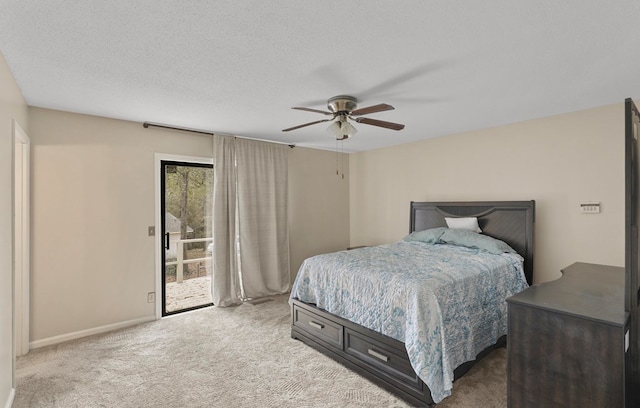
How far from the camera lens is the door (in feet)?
13.2

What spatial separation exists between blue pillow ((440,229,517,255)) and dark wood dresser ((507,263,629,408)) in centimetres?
137

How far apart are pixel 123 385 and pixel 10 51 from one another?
2.59 meters

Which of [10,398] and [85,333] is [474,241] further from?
[85,333]

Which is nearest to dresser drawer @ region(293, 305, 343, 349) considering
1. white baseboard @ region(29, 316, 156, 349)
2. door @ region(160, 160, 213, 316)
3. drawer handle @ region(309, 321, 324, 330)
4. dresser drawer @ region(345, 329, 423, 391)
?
drawer handle @ region(309, 321, 324, 330)

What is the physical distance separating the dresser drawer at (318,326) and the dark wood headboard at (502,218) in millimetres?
2365

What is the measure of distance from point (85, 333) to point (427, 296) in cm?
369

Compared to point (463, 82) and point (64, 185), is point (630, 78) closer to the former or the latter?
point (463, 82)

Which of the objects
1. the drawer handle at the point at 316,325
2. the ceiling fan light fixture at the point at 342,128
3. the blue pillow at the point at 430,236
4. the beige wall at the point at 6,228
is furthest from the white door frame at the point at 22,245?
the blue pillow at the point at 430,236

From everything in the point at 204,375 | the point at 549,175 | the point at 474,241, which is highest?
the point at 549,175

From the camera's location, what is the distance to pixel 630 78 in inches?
97.4

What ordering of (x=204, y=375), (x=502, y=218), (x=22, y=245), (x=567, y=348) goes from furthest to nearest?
1. (x=502, y=218)
2. (x=22, y=245)
3. (x=204, y=375)
4. (x=567, y=348)

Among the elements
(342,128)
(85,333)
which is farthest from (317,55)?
(85,333)

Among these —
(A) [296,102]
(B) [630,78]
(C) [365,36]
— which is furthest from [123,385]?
(B) [630,78]

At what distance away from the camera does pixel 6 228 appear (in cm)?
219
